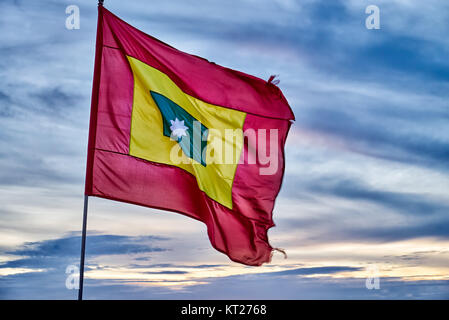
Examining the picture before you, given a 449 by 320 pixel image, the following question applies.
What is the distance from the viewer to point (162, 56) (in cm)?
1349

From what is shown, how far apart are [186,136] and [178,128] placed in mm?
282

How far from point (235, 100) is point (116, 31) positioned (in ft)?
11.4

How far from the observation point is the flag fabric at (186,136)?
487 inches

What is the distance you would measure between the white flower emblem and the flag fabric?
2 centimetres

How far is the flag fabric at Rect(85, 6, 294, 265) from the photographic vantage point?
12.4 metres

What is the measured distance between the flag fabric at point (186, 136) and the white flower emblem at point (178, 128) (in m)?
0.02

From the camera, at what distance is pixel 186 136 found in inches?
526

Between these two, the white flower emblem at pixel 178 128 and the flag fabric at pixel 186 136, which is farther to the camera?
the white flower emblem at pixel 178 128

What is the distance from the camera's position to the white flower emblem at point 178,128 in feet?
43.1

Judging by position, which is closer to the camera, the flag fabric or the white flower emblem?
the flag fabric
